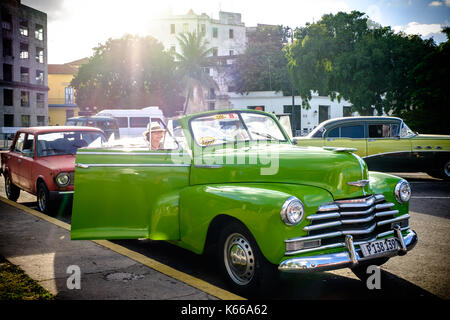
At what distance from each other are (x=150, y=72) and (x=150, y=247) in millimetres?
44364

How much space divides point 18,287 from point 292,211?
8.88 feet

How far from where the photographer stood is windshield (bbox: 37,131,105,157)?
363 inches

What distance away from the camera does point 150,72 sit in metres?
48.9

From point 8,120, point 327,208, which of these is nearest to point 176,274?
→ point 327,208

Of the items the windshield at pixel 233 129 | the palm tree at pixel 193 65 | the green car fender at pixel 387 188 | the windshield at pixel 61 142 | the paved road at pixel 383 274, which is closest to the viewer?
the paved road at pixel 383 274

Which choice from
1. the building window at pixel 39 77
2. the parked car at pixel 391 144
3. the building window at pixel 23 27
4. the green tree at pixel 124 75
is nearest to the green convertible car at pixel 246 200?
the parked car at pixel 391 144

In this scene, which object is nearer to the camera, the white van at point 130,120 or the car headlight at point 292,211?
the car headlight at point 292,211

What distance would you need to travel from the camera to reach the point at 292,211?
3949mm

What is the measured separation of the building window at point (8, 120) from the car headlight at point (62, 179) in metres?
45.3

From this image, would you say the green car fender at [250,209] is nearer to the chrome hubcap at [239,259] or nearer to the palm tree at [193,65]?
the chrome hubcap at [239,259]

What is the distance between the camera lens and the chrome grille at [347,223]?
398 cm

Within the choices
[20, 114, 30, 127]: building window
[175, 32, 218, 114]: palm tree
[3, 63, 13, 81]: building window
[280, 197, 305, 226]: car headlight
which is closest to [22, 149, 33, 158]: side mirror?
[280, 197, 305, 226]: car headlight
